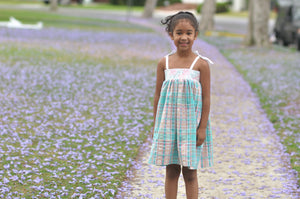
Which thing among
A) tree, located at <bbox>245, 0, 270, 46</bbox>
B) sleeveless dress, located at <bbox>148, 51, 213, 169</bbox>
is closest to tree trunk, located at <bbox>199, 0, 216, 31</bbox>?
tree, located at <bbox>245, 0, 270, 46</bbox>

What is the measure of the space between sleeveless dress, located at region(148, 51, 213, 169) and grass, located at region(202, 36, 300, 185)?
2374 mm

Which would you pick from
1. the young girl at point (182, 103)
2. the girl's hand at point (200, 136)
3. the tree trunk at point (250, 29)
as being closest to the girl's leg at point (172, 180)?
the young girl at point (182, 103)

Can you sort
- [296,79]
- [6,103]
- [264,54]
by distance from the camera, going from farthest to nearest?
[264,54] → [296,79] → [6,103]

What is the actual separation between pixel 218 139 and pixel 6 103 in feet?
13.5

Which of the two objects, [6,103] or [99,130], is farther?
[6,103]

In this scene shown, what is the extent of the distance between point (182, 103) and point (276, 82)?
9.70m

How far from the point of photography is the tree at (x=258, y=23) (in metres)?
22.5

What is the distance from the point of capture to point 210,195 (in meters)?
5.57

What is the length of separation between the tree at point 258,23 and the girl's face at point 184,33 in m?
18.7

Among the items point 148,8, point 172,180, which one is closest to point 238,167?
point 172,180

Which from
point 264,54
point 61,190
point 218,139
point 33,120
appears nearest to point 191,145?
point 61,190

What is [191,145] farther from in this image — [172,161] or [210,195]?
[210,195]

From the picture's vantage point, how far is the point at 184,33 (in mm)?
4430

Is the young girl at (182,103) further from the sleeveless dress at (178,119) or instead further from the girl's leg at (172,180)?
the girl's leg at (172,180)
